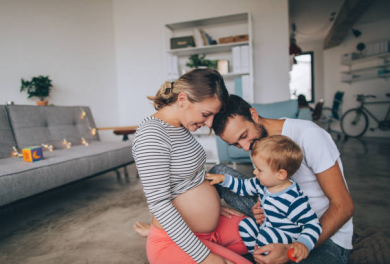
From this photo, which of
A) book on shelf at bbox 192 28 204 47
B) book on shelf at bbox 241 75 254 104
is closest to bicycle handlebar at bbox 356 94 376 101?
book on shelf at bbox 241 75 254 104

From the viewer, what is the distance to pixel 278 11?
11.2ft

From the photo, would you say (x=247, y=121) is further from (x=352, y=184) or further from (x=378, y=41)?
(x=378, y=41)

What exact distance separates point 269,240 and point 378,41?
285 inches

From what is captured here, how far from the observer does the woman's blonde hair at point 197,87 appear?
2.69 feet

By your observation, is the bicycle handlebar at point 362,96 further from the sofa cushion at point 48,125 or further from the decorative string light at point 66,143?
the decorative string light at point 66,143

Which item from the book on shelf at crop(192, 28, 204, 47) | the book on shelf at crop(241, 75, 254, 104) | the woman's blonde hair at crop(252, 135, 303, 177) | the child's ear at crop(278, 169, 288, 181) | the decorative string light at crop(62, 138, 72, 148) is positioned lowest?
the decorative string light at crop(62, 138, 72, 148)

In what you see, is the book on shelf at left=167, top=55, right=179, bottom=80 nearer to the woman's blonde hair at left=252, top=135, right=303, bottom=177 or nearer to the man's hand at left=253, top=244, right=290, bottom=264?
the woman's blonde hair at left=252, top=135, right=303, bottom=177

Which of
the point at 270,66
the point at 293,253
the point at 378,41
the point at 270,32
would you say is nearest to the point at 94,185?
the point at 293,253

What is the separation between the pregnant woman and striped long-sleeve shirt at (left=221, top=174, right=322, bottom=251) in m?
0.20

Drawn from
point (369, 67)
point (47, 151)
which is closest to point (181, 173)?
point (47, 151)

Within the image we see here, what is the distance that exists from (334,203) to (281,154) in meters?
0.25

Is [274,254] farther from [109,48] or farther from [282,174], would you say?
[109,48]

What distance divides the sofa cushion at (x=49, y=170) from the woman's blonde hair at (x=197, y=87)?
1.17 metres

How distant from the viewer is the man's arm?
0.79 metres
